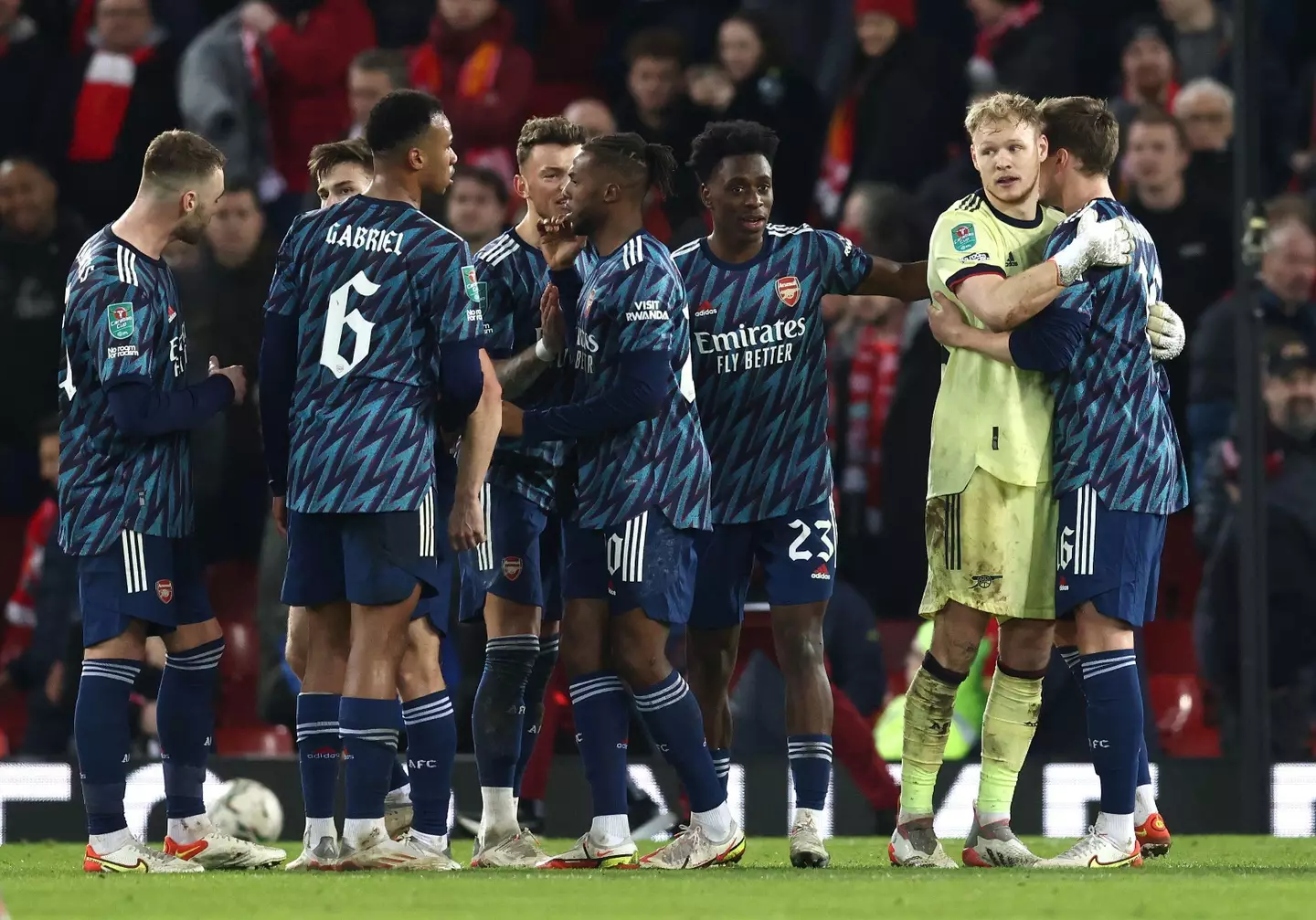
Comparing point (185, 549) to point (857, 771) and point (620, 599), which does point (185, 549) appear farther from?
point (857, 771)

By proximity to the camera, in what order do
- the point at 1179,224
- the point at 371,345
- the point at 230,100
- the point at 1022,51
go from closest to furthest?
1. the point at 371,345
2. the point at 1179,224
3. the point at 1022,51
4. the point at 230,100

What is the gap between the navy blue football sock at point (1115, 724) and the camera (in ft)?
20.4

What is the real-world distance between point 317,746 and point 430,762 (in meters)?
0.33

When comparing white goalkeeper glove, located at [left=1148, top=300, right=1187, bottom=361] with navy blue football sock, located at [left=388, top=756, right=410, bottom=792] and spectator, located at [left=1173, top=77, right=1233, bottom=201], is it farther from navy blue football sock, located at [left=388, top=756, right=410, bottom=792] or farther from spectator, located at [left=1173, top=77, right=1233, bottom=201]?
spectator, located at [left=1173, top=77, right=1233, bottom=201]

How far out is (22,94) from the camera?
1152 centimetres

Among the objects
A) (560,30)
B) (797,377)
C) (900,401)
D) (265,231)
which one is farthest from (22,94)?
(797,377)

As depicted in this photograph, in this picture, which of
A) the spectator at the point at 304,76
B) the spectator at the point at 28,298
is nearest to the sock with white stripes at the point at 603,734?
the spectator at the point at 28,298

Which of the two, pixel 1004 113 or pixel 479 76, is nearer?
pixel 1004 113

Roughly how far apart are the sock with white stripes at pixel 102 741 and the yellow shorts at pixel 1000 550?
2401 millimetres

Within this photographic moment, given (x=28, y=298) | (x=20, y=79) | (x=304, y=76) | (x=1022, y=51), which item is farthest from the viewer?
(x=20, y=79)

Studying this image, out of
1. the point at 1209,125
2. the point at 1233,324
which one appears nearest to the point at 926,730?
the point at 1233,324

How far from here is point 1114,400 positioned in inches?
248

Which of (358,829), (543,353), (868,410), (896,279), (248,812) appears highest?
(896,279)

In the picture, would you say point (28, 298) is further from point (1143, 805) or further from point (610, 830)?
point (1143, 805)
